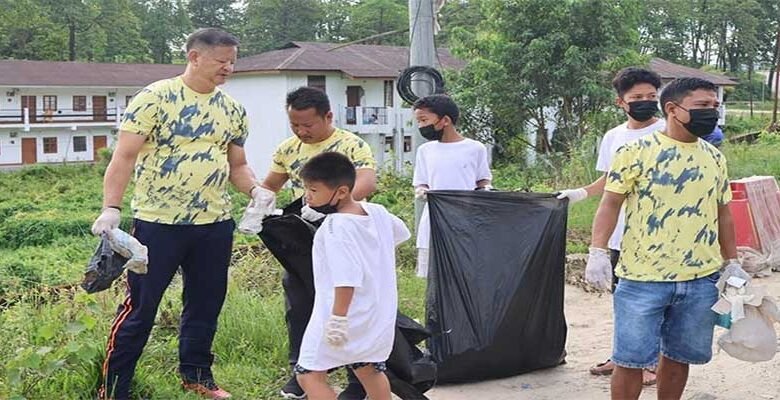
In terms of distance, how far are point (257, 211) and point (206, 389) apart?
0.91 meters

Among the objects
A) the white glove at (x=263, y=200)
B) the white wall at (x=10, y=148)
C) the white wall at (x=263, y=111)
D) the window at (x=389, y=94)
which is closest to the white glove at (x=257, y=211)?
the white glove at (x=263, y=200)

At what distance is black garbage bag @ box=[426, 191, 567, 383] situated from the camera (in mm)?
4402

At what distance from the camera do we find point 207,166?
3.87 m

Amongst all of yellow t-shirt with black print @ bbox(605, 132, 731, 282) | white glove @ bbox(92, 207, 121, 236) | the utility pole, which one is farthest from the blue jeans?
the utility pole

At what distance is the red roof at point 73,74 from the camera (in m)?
36.0

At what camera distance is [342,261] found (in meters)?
3.19

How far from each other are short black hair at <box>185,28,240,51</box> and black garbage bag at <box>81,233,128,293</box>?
37.3 inches

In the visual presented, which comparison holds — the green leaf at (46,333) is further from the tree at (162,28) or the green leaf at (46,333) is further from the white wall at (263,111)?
the tree at (162,28)

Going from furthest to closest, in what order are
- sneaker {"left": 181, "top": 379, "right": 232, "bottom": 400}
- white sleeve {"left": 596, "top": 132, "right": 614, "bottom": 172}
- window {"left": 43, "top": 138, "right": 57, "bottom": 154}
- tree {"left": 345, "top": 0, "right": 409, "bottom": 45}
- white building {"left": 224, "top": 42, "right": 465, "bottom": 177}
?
tree {"left": 345, "top": 0, "right": 409, "bottom": 45} → window {"left": 43, "top": 138, "right": 57, "bottom": 154} → white building {"left": 224, "top": 42, "right": 465, "bottom": 177} → white sleeve {"left": 596, "top": 132, "right": 614, "bottom": 172} → sneaker {"left": 181, "top": 379, "right": 232, "bottom": 400}

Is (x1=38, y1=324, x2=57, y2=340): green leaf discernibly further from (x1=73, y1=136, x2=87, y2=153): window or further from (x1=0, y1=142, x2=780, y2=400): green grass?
(x1=73, y1=136, x2=87, y2=153): window

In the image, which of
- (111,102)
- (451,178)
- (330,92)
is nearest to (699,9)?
(330,92)

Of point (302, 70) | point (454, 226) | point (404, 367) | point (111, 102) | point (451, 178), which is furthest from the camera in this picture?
point (111, 102)

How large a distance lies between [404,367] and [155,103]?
1.59 m

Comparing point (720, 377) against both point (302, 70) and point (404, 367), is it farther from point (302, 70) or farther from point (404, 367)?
point (302, 70)
